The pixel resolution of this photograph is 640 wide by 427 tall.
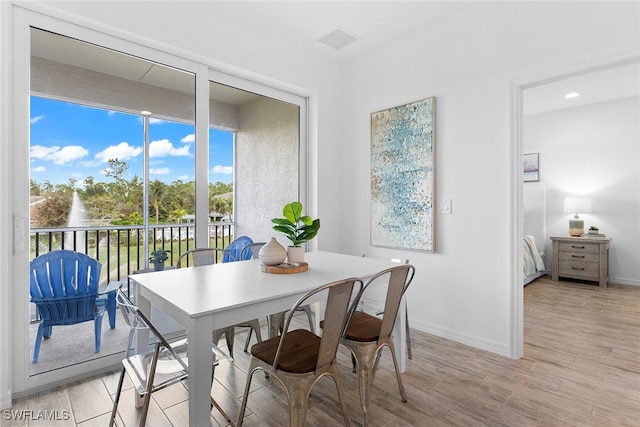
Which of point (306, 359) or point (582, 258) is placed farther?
point (582, 258)

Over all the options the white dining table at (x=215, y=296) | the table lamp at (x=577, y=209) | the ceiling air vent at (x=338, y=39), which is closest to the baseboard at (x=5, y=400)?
the white dining table at (x=215, y=296)

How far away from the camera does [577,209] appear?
17.1 feet

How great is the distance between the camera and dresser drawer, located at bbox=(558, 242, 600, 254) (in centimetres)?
482

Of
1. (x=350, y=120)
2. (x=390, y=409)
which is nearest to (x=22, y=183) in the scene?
(x=390, y=409)

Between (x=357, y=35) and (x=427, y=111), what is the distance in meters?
1.05

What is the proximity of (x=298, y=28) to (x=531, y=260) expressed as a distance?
4704mm

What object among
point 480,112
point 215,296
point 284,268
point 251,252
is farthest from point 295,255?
point 480,112

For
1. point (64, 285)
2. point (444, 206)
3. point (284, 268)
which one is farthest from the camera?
point (444, 206)

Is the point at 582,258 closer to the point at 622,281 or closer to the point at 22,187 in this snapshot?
the point at 622,281

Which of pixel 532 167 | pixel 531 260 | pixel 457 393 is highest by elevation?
pixel 532 167

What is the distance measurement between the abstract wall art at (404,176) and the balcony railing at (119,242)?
1662mm

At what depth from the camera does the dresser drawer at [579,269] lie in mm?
4832

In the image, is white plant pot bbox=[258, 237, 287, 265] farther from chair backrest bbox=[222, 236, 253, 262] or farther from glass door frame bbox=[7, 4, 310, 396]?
glass door frame bbox=[7, 4, 310, 396]

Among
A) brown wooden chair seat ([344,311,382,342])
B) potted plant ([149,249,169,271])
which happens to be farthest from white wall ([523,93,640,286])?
potted plant ([149,249,169,271])
